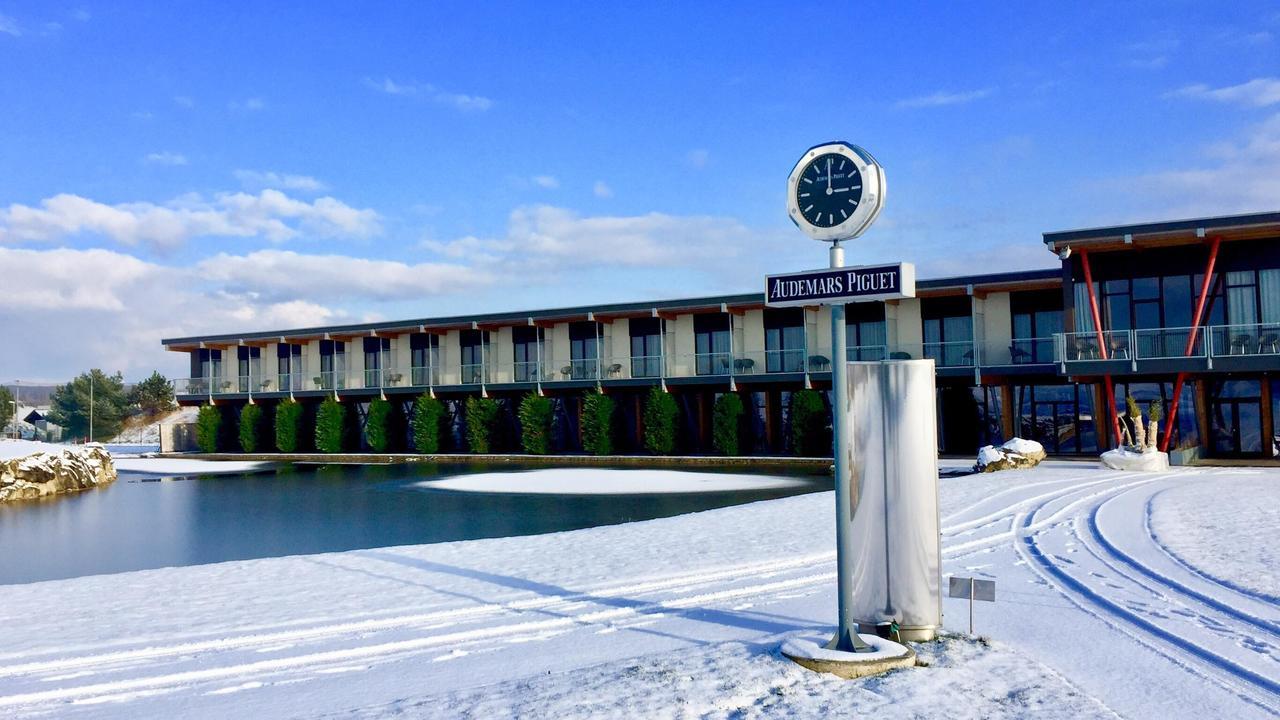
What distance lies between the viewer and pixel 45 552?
16.5 metres

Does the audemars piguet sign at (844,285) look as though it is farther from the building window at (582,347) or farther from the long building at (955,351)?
the building window at (582,347)

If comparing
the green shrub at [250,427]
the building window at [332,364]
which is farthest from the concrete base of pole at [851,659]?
the green shrub at [250,427]

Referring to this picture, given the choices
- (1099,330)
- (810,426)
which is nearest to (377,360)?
(810,426)

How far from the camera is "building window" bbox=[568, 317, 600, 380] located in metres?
38.9

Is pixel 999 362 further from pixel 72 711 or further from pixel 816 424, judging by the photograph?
pixel 72 711

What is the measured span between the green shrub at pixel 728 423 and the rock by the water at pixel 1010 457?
1135 centimetres

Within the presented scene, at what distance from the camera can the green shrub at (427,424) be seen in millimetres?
40875

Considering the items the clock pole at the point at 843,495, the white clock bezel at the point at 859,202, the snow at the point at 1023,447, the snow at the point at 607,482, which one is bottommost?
the snow at the point at 607,482

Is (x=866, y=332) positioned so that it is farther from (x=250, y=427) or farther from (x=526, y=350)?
(x=250, y=427)

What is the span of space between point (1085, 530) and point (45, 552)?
16.4 meters

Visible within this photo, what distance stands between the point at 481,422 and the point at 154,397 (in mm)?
46561

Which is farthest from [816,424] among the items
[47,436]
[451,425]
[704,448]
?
[47,436]

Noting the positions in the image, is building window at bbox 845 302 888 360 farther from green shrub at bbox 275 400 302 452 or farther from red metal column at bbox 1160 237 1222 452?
green shrub at bbox 275 400 302 452

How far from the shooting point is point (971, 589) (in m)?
7.16
